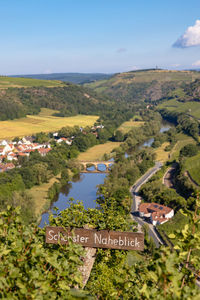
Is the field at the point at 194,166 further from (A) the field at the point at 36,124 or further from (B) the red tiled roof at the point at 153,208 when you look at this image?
(A) the field at the point at 36,124

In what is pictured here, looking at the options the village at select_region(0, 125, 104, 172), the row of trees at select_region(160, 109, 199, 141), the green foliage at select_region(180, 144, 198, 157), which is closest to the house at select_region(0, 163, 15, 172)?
the village at select_region(0, 125, 104, 172)

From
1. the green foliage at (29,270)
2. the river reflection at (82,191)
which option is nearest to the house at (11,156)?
the river reflection at (82,191)

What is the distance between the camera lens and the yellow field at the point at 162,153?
9487cm

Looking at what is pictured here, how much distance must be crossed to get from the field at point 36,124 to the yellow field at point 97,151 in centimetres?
3248

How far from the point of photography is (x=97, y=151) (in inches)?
4360

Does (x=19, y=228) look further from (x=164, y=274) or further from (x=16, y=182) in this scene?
(x=16, y=182)

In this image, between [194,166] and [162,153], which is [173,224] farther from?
[162,153]

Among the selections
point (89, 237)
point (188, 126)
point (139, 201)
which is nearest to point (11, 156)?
point (139, 201)

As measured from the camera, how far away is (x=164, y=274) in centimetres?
489

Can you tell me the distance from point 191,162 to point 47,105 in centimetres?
13478

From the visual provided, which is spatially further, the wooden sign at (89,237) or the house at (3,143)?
the house at (3,143)

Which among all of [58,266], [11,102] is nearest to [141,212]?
[58,266]

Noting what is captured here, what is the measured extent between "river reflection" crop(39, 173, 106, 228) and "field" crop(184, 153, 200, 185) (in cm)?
2344

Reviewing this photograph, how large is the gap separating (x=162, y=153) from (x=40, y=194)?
171ft
